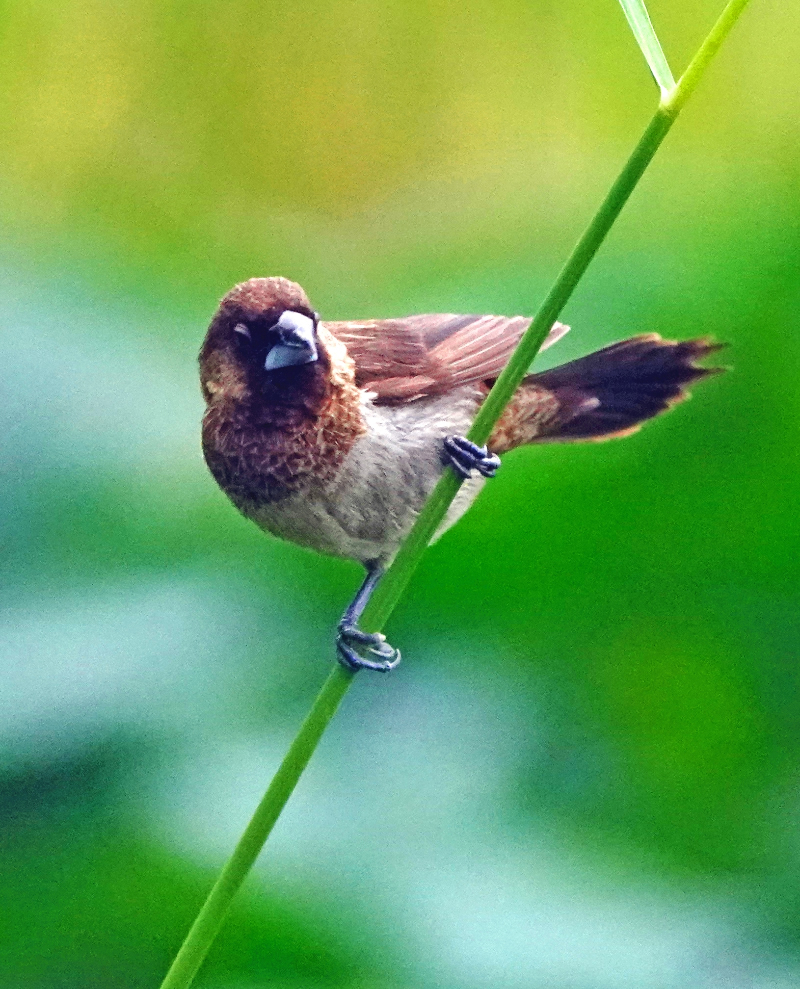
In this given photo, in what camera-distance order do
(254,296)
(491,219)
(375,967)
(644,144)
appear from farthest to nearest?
(491,219) < (375,967) < (254,296) < (644,144)

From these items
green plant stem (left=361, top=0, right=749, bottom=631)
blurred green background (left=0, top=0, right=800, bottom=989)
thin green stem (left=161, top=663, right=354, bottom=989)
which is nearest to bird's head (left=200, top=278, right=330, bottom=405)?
green plant stem (left=361, top=0, right=749, bottom=631)

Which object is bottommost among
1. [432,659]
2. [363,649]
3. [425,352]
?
[432,659]

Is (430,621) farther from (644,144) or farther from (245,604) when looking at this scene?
(644,144)

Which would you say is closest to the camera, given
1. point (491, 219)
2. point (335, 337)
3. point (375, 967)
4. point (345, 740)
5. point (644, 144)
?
point (644, 144)

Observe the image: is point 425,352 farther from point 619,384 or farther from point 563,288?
point 563,288

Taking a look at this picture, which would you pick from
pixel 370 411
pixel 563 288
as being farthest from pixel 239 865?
pixel 370 411

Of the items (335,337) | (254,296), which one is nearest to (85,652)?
(335,337)

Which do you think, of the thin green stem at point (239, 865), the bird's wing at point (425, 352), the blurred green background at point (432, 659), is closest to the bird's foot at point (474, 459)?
the bird's wing at point (425, 352)

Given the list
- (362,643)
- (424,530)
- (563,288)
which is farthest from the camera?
(362,643)
